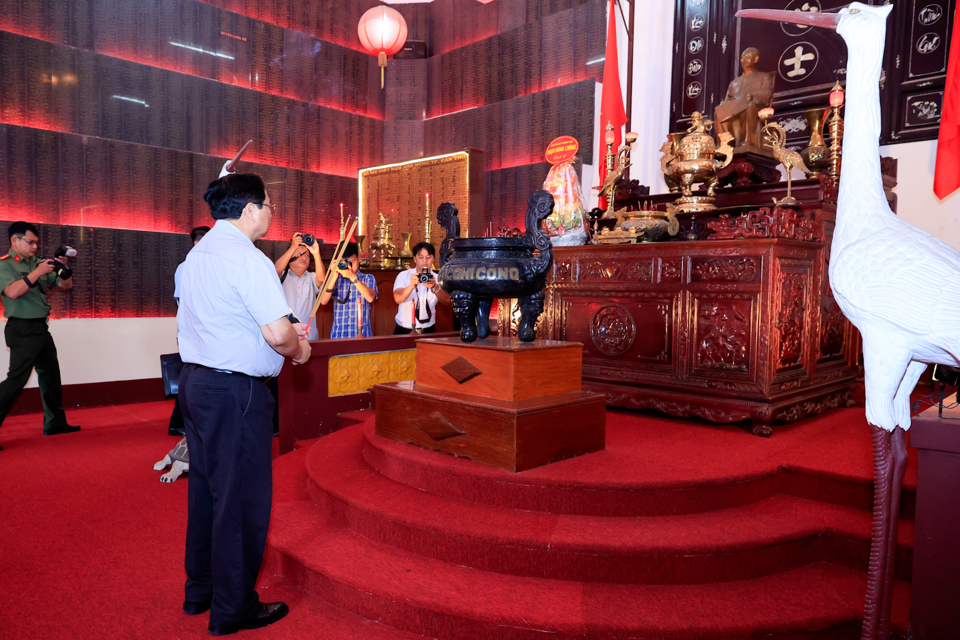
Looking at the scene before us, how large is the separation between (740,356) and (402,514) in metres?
2.01

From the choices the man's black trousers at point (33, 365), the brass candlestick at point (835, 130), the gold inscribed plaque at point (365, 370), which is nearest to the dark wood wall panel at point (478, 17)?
the brass candlestick at point (835, 130)

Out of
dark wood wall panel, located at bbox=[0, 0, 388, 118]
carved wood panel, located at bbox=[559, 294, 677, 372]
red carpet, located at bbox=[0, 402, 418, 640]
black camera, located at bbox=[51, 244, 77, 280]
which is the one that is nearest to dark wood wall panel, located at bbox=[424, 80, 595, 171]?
dark wood wall panel, located at bbox=[0, 0, 388, 118]

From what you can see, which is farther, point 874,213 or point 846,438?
point 846,438

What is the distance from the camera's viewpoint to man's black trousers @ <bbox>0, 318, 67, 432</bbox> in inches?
166

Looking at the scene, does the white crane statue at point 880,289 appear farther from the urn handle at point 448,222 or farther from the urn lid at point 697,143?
the urn lid at point 697,143

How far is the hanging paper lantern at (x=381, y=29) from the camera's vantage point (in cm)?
626

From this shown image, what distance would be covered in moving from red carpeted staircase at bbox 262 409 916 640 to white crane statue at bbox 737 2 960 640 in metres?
0.48

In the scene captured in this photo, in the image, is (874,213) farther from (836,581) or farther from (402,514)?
(402,514)

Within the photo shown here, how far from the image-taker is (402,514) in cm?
228

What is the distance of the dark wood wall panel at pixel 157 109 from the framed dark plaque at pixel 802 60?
4257 mm

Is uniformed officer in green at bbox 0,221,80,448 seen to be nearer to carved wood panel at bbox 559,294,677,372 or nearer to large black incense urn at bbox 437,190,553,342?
large black incense urn at bbox 437,190,553,342

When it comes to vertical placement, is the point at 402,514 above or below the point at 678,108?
below

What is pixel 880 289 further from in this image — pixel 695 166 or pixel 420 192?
pixel 420 192

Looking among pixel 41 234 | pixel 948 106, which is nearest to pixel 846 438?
pixel 948 106
